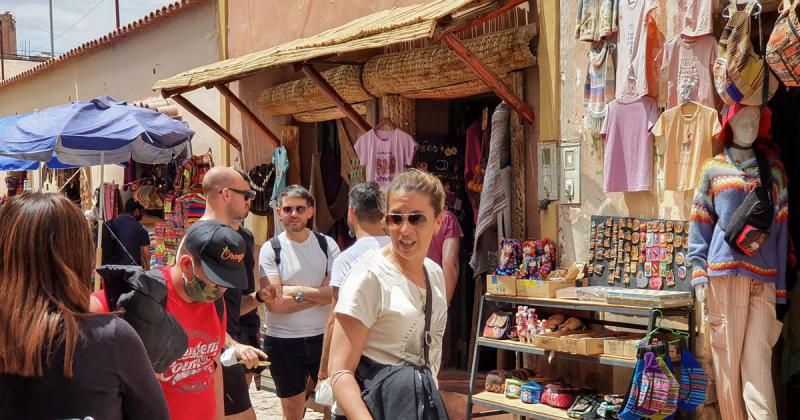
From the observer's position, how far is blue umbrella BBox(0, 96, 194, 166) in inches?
319

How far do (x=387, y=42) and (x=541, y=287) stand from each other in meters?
1.96

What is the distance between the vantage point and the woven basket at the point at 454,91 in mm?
7309

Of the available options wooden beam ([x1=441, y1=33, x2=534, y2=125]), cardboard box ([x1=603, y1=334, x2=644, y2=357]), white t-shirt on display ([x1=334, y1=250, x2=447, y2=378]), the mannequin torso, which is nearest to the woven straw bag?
the mannequin torso

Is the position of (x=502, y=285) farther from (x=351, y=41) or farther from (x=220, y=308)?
(x=220, y=308)

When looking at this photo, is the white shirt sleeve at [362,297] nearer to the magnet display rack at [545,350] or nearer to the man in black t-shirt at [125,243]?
the magnet display rack at [545,350]

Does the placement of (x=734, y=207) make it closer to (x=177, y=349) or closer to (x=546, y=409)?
(x=546, y=409)

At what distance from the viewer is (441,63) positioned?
7.36 meters

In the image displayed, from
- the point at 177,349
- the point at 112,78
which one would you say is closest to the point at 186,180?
the point at 112,78

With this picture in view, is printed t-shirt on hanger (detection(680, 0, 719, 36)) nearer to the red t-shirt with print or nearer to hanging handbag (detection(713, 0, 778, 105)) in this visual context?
hanging handbag (detection(713, 0, 778, 105))

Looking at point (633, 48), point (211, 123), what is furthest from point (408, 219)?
point (211, 123)

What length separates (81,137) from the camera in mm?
8109

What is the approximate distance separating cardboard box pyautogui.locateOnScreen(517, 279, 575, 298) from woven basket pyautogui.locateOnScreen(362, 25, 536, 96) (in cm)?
168

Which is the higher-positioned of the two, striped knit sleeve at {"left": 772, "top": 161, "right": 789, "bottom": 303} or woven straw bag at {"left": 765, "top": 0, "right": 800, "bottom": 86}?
woven straw bag at {"left": 765, "top": 0, "right": 800, "bottom": 86}

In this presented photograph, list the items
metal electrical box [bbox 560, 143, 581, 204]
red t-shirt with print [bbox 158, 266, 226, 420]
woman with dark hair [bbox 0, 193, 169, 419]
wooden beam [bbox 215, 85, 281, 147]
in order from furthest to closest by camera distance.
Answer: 1. wooden beam [bbox 215, 85, 281, 147]
2. metal electrical box [bbox 560, 143, 581, 204]
3. red t-shirt with print [bbox 158, 266, 226, 420]
4. woman with dark hair [bbox 0, 193, 169, 419]
